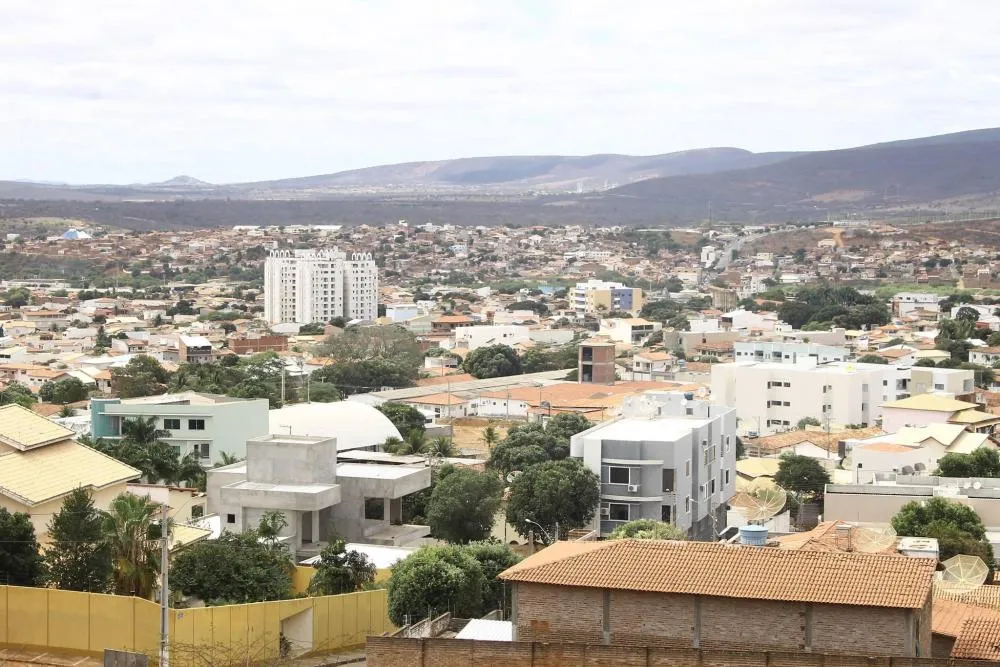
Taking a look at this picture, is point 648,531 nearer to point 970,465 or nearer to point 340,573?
point 340,573

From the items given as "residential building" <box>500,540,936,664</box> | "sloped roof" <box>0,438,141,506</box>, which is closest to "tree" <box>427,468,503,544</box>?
"sloped roof" <box>0,438,141,506</box>

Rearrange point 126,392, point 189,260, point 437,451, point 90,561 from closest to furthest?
point 90,561
point 437,451
point 126,392
point 189,260

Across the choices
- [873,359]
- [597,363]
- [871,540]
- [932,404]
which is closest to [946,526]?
[871,540]

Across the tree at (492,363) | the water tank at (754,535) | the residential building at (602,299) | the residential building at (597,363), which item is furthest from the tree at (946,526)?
the residential building at (602,299)

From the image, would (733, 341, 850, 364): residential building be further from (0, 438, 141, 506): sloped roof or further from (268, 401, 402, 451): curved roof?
(0, 438, 141, 506): sloped roof

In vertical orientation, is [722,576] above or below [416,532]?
above

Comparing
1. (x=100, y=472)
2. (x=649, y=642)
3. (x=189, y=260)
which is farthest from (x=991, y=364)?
(x=189, y=260)

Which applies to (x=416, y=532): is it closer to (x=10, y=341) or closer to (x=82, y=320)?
(x=10, y=341)
